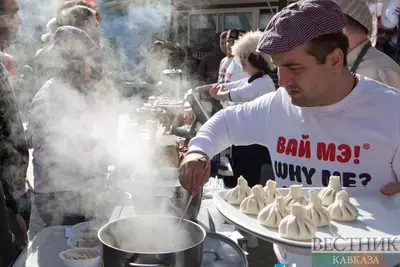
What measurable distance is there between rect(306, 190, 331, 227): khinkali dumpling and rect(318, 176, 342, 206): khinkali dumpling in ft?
0.19

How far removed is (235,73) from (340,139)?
389 centimetres

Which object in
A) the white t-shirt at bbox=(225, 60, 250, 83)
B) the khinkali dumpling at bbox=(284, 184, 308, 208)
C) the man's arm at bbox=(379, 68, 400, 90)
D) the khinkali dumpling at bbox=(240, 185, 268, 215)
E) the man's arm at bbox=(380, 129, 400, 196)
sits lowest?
the khinkali dumpling at bbox=(240, 185, 268, 215)

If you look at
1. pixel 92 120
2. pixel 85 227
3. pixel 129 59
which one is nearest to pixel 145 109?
pixel 129 59

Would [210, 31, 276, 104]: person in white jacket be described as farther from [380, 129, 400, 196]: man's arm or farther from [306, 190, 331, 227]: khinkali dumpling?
[306, 190, 331, 227]: khinkali dumpling

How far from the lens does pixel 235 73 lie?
552 cm

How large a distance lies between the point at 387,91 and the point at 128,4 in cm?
414

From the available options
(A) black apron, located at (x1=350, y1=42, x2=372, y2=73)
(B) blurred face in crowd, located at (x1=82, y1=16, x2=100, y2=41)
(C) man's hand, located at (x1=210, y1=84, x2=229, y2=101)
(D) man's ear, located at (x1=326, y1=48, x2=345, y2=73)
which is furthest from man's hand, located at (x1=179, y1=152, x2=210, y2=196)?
(C) man's hand, located at (x1=210, y1=84, x2=229, y2=101)

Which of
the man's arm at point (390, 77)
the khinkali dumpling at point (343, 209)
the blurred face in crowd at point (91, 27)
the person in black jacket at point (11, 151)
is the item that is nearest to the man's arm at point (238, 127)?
the khinkali dumpling at point (343, 209)

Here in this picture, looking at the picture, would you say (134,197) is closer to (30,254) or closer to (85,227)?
(85,227)

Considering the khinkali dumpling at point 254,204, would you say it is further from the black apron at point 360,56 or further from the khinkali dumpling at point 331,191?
the black apron at point 360,56

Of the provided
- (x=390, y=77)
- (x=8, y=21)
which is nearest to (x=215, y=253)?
(x=390, y=77)

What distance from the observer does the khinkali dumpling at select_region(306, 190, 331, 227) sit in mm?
1519

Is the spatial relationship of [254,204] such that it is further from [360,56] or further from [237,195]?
[360,56]

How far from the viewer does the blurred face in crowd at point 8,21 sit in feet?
7.67
